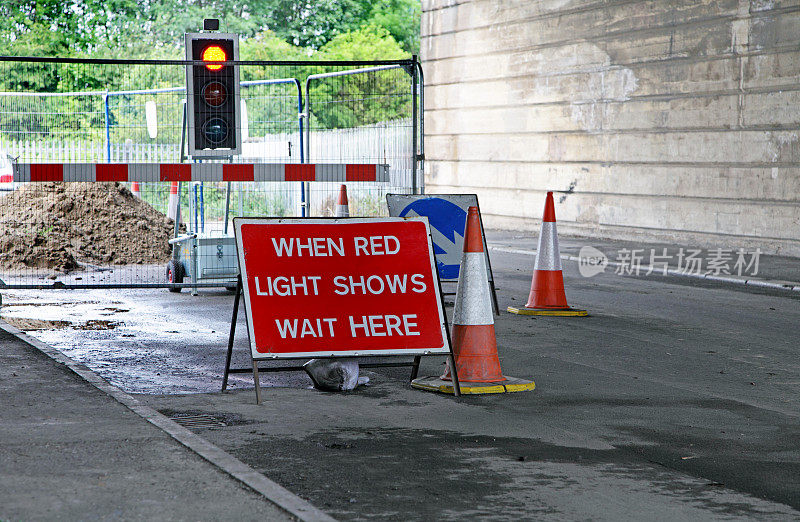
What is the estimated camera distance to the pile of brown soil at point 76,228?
15.0 meters

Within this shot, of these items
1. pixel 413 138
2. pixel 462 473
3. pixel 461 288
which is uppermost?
pixel 413 138

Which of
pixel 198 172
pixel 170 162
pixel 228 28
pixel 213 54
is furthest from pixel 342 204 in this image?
pixel 228 28

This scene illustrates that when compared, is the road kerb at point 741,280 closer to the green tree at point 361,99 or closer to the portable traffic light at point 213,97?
the green tree at point 361,99

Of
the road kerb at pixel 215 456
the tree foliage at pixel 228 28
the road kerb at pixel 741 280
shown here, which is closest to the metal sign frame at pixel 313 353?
the road kerb at pixel 215 456

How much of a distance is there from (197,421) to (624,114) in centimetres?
1575

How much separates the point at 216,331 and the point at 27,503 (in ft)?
16.9

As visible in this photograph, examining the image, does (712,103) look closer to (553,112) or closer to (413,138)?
(553,112)

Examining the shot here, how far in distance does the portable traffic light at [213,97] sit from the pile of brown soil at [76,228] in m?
4.37

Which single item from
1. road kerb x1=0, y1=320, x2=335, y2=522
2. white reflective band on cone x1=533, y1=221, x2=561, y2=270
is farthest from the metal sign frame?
white reflective band on cone x1=533, y1=221, x2=561, y2=270

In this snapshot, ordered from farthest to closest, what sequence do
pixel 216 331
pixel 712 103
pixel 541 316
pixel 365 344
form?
pixel 712 103 → pixel 541 316 → pixel 216 331 → pixel 365 344

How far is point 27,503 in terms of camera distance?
444cm

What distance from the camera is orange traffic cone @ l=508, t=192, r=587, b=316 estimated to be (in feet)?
34.8

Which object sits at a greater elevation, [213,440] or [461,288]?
[461,288]

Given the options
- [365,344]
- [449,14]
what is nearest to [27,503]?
[365,344]
